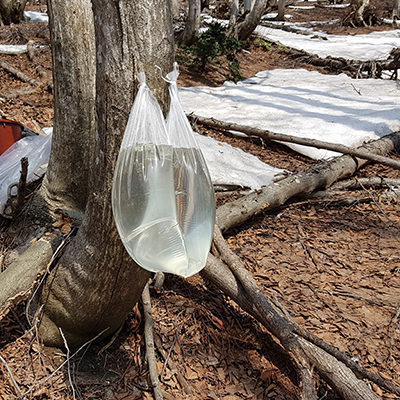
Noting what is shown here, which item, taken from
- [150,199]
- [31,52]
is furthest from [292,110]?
[31,52]

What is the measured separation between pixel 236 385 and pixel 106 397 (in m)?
0.69

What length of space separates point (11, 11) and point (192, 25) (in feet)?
18.6

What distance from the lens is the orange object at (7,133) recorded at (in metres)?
3.37

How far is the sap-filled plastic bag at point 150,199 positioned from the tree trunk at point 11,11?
11700 mm

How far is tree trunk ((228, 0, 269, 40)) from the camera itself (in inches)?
386

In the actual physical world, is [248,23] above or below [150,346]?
above

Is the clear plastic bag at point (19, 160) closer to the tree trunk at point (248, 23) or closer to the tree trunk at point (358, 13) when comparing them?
the tree trunk at point (248, 23)

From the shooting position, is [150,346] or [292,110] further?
[292,110]

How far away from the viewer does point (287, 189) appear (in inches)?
138

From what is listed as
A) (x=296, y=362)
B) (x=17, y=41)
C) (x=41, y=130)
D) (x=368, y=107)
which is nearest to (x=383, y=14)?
(x=368, y=107)

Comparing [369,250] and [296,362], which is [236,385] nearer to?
[296,362]

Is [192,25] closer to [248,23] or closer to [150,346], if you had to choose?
[248,23]

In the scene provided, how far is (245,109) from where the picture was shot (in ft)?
18.9

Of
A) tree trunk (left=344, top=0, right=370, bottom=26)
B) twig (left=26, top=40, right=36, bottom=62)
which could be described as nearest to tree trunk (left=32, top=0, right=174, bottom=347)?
twig (left=26, top=40, right=36, bottom=62)
